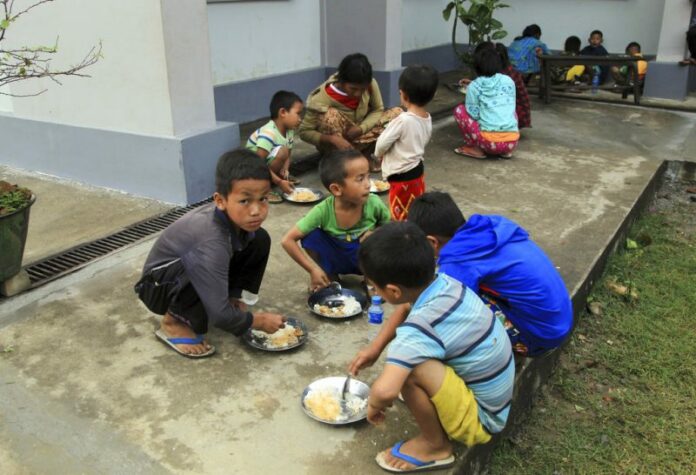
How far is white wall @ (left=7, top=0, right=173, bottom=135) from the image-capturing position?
14.1ft

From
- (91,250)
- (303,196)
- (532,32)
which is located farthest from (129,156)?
(532,32)

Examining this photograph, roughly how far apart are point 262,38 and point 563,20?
18.2 ft

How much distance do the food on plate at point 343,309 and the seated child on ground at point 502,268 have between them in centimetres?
75

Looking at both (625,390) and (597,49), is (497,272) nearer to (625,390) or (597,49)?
(625,390)

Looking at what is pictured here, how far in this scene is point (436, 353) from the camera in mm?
2049

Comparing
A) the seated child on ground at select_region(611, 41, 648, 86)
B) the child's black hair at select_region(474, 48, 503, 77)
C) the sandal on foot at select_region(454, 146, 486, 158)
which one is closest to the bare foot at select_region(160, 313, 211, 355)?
the sandal on foot at select_region(454, 146, 486, 158)

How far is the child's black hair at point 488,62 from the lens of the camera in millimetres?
5988

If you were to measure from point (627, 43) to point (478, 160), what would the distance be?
523cm

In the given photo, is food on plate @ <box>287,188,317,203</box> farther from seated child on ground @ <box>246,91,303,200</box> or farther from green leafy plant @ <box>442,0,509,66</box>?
green leafy plant @ <box>442,0,509,66</box>

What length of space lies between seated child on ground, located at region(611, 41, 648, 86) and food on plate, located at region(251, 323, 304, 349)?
7.41 metres

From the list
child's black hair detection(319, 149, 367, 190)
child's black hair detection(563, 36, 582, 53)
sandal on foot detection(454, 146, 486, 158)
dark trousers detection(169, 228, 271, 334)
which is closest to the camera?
dark trousers detection(169, 228, 271, 334)

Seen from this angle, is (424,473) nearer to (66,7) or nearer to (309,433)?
(309,433)

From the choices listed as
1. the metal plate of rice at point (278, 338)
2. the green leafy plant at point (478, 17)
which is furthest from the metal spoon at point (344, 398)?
the green leafy plant at point (478, 17)

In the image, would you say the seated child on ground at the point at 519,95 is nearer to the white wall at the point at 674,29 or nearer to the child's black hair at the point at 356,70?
the child's black hair at the point at 356,70
